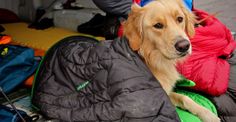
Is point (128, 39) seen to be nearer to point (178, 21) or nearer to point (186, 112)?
point (178, 21)

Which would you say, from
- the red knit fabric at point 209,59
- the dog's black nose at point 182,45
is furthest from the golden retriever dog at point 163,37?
the red knit fabric at point 209,59

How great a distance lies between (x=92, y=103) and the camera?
1378 mm

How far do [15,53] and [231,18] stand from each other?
6.05 feet

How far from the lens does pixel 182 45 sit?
1431 millimetres

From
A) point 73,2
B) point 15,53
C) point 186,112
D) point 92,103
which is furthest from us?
point 73,2

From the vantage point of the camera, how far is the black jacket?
1303mm

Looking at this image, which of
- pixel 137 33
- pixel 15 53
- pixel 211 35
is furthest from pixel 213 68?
pixel 15 53

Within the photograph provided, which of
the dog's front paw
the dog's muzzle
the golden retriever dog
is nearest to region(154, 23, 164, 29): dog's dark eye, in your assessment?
the golden retriever dog

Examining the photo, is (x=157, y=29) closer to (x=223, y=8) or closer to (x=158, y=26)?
(x=158, y=26)

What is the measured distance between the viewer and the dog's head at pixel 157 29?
1.46 meters

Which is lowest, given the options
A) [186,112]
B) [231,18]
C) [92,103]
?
[186,112]

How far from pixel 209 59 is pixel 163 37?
488mm

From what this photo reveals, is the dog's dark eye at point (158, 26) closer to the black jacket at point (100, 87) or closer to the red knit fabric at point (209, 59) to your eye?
the black jacket at point (100, 87)

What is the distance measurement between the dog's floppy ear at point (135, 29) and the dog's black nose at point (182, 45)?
18 cm
